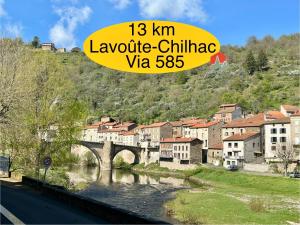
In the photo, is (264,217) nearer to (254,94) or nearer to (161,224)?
(161,224)

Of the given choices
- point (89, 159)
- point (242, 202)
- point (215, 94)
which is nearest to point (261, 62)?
point (215, 94)

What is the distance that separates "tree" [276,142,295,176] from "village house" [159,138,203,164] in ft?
64.7

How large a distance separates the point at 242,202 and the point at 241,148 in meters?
44.7

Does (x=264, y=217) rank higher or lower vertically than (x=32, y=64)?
lower

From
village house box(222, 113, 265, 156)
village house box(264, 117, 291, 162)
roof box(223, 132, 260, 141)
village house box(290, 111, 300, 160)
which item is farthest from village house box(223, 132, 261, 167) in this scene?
village house box(290, 111, 300, 160)

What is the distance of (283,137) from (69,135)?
62515 mm

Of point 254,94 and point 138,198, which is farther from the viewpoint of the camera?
point 254,94

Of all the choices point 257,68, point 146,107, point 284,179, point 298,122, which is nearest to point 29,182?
point 284,179

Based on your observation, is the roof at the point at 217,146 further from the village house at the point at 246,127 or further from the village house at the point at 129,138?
the village house at the point at 129,138

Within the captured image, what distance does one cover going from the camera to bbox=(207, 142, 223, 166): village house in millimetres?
92319

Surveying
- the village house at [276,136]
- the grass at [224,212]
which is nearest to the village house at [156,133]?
the village house at [276,136]

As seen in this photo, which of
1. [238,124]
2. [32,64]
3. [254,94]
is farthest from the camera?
[254,94]

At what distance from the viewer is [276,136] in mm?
86438

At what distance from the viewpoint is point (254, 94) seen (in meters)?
142
